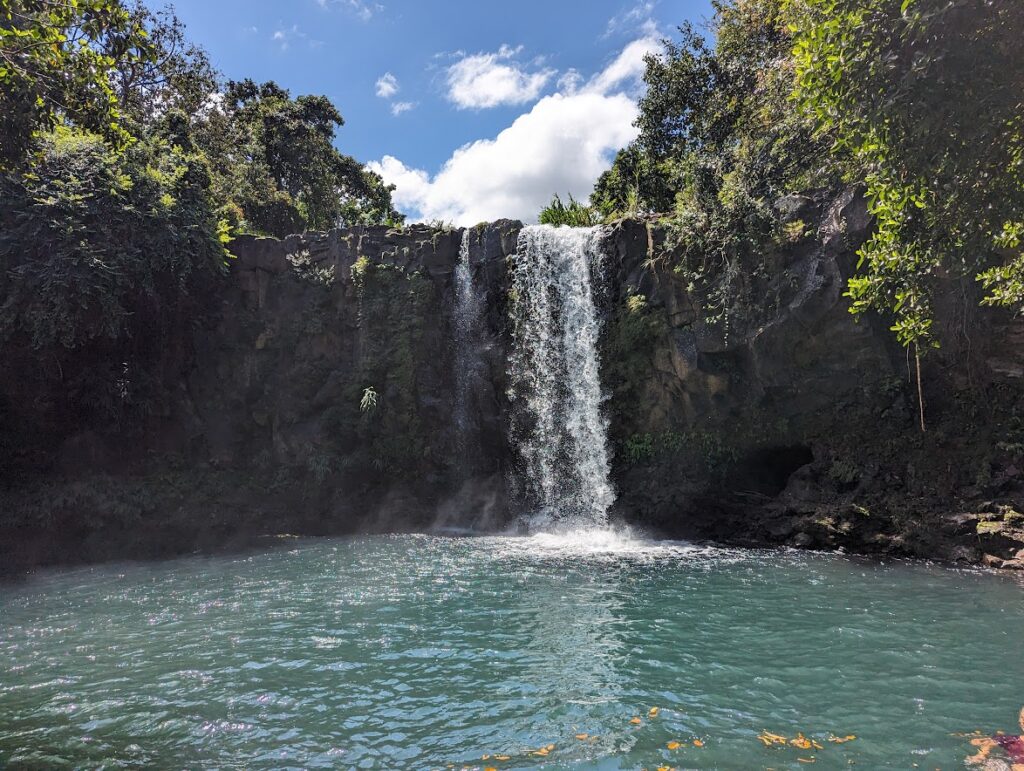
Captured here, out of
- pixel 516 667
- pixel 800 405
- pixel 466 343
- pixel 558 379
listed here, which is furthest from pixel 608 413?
pixel 516 667

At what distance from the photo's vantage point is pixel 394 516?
1909cm

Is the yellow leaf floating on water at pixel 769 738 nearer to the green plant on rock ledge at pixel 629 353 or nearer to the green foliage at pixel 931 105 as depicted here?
the green foliage at pixel 931 105

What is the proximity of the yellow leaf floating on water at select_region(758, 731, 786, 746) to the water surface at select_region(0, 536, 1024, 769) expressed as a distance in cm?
9

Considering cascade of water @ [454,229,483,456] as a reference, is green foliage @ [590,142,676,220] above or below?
above

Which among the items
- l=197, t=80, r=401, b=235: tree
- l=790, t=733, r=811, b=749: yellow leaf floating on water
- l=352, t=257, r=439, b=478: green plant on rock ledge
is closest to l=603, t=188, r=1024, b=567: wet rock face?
l=352, t=257, r=439, b=478: green plant on rock ledge

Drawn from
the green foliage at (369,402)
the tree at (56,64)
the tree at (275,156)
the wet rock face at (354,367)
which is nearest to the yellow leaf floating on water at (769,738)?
→ the tree at (56,64)

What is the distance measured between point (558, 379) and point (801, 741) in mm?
14070

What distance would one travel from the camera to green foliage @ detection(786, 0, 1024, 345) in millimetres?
5965

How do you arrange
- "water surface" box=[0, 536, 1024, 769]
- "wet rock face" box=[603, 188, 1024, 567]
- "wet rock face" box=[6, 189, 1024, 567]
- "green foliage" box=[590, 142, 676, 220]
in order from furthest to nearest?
"green foliage" box=[590, 142, 676, 220] → "wet rock face" box=[6, 189, 1024, 567] → "wet rock face" box=[603, 188, 1024, 567] → "water surface" box=[0, 536, 1024, 769]

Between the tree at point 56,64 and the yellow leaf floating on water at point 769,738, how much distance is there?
8.67 metres

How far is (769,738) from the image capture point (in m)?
5.39

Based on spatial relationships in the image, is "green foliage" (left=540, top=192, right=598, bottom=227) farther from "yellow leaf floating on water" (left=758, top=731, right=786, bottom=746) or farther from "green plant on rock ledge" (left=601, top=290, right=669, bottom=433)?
"yellow leaf floating on water" (left=758, top=731, right=786, bottom=746)

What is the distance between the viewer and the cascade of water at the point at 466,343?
2016 centimetres

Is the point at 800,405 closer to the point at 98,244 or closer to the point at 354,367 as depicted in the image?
the point at 354,367
